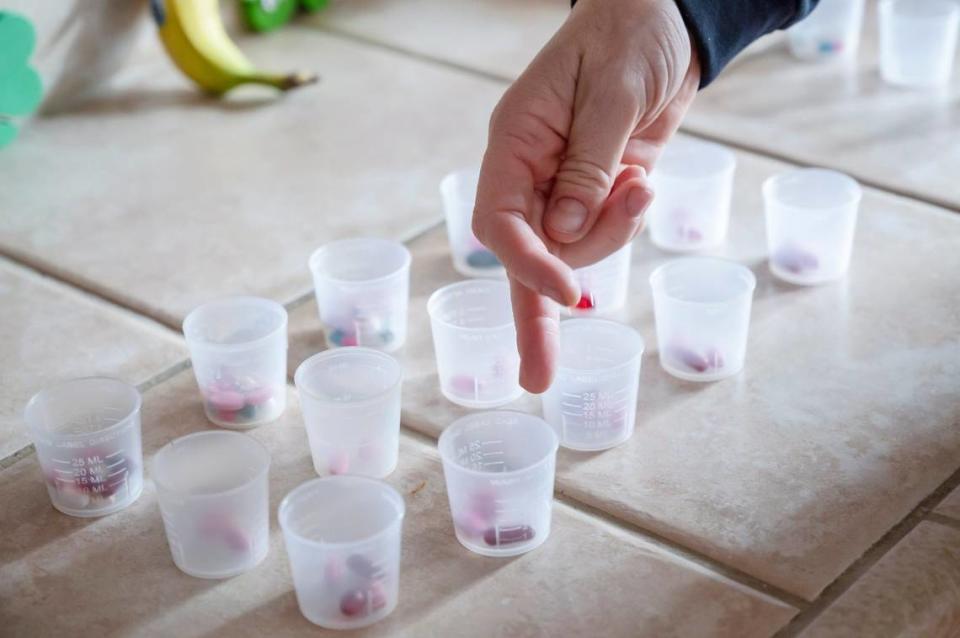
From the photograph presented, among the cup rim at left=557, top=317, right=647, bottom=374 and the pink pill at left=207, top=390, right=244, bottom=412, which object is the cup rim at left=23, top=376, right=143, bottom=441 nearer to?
the pink pill at left=207, top=390, right=244, bottom=412

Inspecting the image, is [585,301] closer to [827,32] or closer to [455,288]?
[455,288]

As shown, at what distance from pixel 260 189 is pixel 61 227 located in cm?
38

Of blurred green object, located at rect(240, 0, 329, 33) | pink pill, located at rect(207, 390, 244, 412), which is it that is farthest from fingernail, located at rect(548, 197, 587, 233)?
blurred green object, located at rect(240, 0, 329, 33)

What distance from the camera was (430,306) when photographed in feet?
6.56

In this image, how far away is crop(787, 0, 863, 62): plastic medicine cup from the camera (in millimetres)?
3098

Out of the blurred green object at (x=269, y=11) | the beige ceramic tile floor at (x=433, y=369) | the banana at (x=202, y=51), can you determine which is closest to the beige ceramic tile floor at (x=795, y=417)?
the beige ceramic tile floor at (x=433, y=369)

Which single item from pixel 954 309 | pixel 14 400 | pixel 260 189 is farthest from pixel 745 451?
pixel 260 189

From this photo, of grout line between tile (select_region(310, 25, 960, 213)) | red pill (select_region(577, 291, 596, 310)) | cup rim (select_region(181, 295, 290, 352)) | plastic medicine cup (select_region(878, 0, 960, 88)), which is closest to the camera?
cup rim (select_region(181, 295, 290, 352))

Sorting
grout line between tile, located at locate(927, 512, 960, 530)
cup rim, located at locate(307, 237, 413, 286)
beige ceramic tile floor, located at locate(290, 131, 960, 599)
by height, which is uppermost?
cup rim, located at locate(307, 237, 413, 286)

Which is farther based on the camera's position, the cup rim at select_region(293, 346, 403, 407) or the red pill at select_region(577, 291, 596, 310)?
the red pill at select_region(577, 291, 596, 310)

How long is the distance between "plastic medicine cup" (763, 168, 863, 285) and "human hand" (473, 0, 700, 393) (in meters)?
0.43

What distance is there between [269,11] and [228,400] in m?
1.73

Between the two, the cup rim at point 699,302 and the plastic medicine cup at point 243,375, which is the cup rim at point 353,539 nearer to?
the plastic medicine cup at point 243,375

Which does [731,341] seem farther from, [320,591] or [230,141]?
[230,141]
